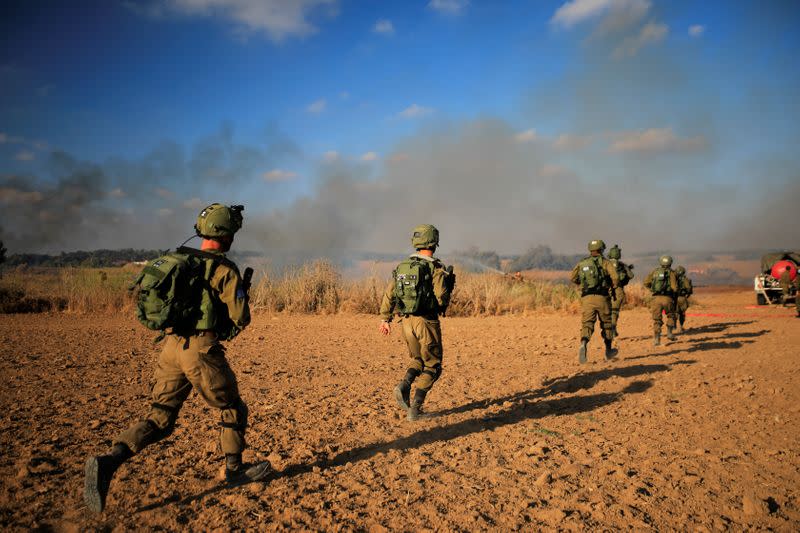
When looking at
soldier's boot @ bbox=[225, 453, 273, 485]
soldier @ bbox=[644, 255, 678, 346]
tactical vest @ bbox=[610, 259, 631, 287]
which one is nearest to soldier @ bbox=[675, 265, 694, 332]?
soldier @ bbox=[644, 255, 678, 346]

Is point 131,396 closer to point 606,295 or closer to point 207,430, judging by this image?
point 207,430

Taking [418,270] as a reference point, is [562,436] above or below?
below

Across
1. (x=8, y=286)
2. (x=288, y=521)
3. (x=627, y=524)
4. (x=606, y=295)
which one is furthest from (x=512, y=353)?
(x=8, y=286)

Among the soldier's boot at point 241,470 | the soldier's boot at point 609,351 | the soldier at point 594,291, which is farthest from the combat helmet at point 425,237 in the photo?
the soldier's boot at point 609,351

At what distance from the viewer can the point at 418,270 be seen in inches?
195

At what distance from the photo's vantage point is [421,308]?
16.3 feet

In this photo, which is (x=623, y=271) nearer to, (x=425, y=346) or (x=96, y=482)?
(x=425, y=346)

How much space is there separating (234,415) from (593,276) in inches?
275

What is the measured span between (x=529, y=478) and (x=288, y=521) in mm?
1904

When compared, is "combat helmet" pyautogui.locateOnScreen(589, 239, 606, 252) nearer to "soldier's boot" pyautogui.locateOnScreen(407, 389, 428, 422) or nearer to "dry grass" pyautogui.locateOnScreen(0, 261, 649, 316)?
"soldier's boot" pyautogui.locateOnScreen(407, 389, 428, 422)

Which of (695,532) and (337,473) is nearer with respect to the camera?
(695,532)

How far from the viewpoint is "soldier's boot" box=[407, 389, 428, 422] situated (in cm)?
508

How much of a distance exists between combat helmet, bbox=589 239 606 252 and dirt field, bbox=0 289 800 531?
7.00 ft

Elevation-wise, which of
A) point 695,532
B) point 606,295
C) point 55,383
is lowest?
point 695,532
